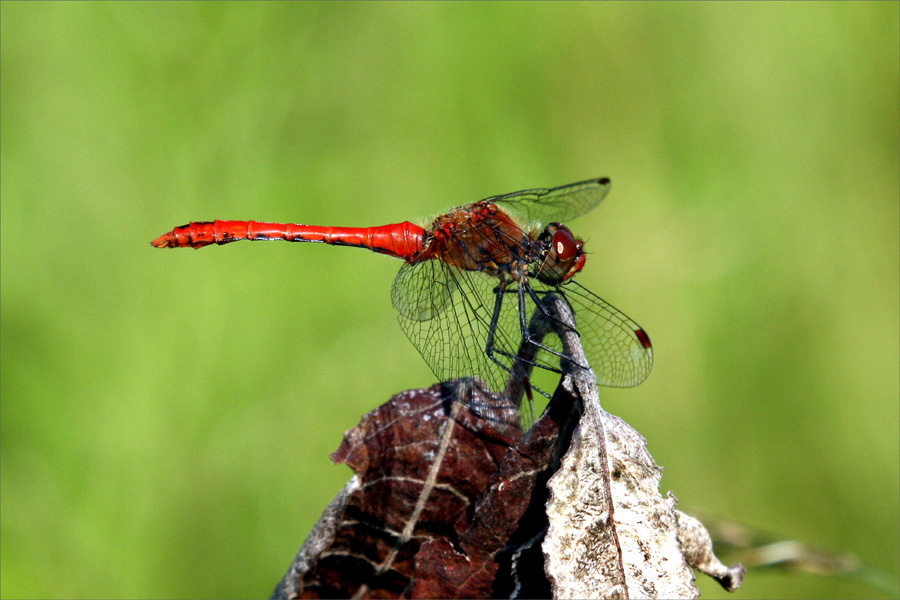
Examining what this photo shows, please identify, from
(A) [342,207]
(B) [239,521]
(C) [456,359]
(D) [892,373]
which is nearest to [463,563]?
(C) [456,359]

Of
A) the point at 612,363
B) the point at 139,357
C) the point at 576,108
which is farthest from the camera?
the point at 576,108

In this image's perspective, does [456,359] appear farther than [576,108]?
No

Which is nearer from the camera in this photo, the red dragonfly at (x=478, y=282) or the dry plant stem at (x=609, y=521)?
the dry plant stem at (x=609, y=521)

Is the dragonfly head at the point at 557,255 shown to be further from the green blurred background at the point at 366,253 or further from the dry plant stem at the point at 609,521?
the dry plant stem at the point at 609,521

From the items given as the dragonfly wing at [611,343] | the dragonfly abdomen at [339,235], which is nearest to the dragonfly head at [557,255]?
the dragonfly wing at [611,343]

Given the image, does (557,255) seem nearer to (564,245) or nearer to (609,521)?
(564,245)

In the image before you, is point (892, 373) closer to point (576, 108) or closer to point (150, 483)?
point (576, 108)

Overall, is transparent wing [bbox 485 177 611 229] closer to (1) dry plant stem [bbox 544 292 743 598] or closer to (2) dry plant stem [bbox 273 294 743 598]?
(2) dry plant stem [bbox 273 294 743 598]

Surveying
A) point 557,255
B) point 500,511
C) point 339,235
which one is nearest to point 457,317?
point 557,255
